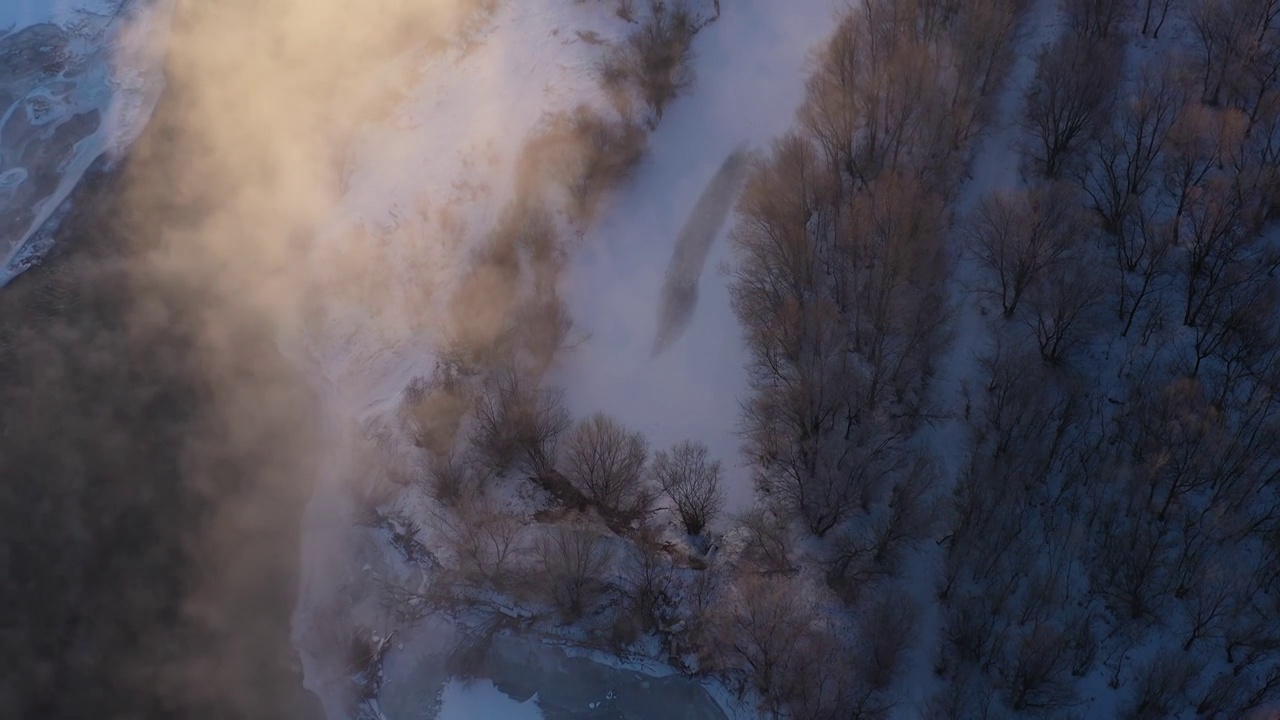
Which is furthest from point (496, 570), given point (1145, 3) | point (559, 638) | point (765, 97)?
point (1145, 3)

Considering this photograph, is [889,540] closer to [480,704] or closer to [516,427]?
[516,427]

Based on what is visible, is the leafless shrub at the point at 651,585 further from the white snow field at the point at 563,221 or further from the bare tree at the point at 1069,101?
A: the bare tree at the point at 1069,101

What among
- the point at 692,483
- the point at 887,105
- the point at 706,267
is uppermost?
the point at 887,105

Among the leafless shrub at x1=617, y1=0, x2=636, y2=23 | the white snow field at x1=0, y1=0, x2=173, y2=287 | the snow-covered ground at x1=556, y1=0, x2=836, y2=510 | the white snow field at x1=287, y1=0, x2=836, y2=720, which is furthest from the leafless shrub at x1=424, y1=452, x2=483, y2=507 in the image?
the white snow field at x1=0, y1=0, x2=173, y2=287

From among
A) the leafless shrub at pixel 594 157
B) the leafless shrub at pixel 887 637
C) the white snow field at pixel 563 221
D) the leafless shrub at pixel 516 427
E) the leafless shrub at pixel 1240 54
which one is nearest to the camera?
the leafless shrub at pixel 887 637

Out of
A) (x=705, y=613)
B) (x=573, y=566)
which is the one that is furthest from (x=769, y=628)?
(x=573, y=566)

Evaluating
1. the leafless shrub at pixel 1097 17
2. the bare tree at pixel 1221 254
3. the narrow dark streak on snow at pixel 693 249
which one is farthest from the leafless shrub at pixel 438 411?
the leafless shrub at pixel 1097 17

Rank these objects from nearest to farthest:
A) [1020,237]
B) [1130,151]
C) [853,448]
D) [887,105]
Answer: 1. [1020,237]
2. [853,448]
3. [1130,151]
4. [887,105]
